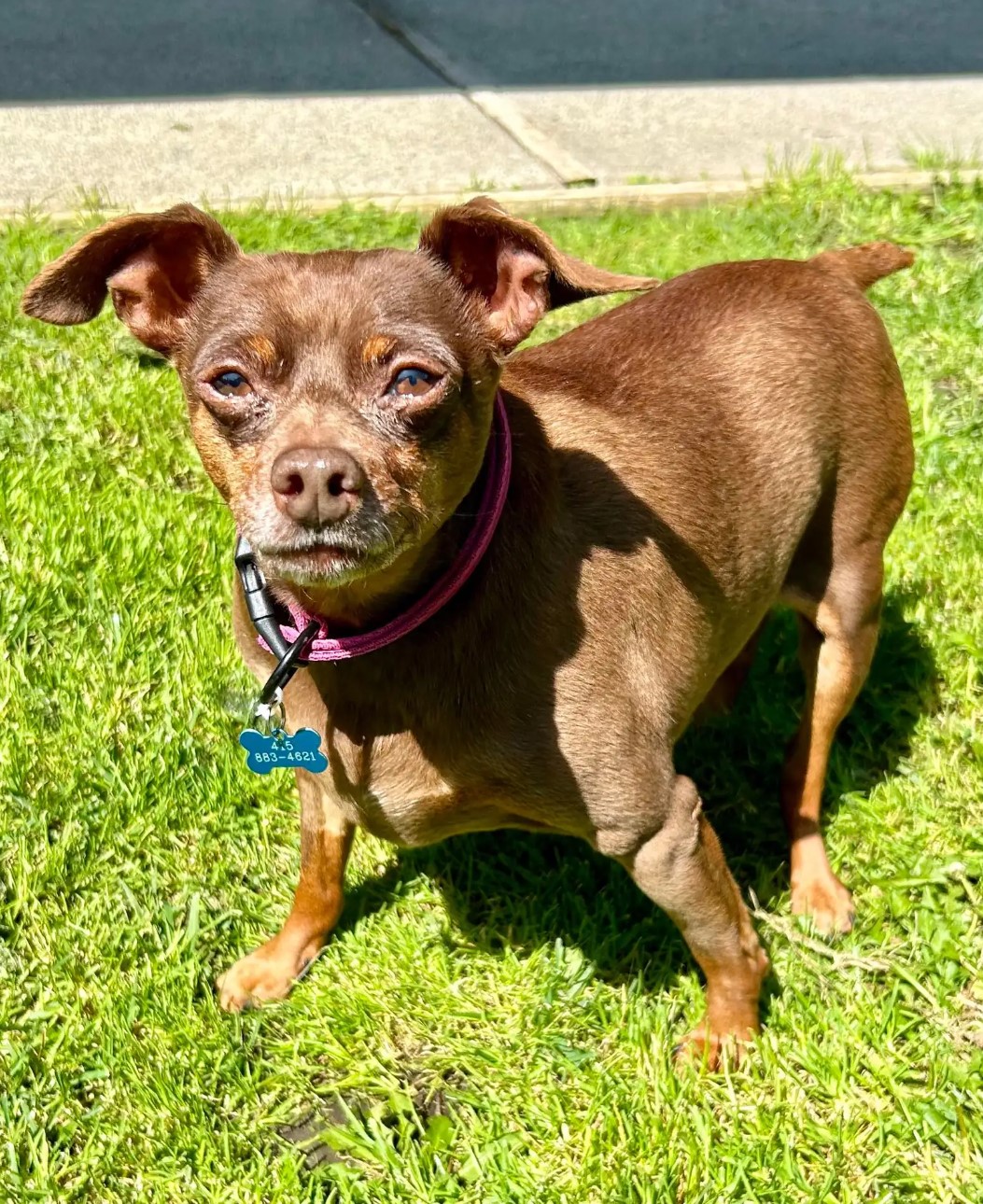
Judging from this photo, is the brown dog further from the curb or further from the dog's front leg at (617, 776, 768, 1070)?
the curb

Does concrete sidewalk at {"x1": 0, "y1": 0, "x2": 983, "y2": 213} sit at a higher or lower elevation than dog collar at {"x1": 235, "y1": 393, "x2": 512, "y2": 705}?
lower

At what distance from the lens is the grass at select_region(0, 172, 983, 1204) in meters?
2.77

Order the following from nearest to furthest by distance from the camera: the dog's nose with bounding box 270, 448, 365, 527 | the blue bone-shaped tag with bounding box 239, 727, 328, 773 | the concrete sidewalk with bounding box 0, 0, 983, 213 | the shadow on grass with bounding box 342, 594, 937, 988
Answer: the dog's nose with bounding box 270, 448, 365, 527 < the blue bone-shaped tag with bounding box 239, 727, 328, 773 < the shadow on grass with bounding box 342, 594, 937, 988 < the concrete sidewalk with bounding box 0, 0, 983, 213

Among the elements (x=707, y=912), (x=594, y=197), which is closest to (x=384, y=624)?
(x=707, y=912)

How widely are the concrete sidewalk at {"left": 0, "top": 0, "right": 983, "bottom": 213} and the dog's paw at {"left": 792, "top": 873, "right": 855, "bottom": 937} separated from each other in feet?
14.0

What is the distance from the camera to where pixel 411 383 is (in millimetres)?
2283

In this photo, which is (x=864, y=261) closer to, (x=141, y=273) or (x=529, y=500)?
(x=529, y=500)

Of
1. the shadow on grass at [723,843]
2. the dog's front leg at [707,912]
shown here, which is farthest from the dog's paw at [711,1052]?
the shadow on grass at [723,843]

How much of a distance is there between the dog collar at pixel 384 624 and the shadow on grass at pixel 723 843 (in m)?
1.09

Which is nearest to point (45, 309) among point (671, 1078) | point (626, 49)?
point (671, 1078)

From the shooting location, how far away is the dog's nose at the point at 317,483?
208cm

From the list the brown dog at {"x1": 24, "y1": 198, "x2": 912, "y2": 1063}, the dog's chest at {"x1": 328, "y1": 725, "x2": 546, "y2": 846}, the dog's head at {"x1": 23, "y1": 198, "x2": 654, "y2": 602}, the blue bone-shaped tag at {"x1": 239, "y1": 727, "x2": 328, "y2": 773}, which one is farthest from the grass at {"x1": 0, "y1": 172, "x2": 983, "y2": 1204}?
the dog's head at {"x1": 23, "y1": 198, "x2": 654, "y2": 602}

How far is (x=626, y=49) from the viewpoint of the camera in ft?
27.3

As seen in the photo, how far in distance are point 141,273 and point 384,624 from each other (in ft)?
2.87
